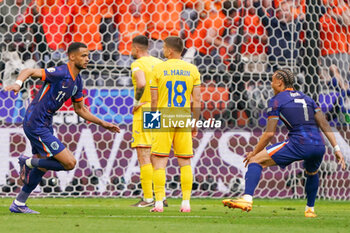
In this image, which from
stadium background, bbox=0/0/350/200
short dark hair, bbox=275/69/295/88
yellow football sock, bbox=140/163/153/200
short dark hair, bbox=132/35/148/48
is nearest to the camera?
short dark hair, bbox=275/69/295/88

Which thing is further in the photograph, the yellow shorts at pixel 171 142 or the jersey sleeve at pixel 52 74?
the yellow shorts at pixel 171 142

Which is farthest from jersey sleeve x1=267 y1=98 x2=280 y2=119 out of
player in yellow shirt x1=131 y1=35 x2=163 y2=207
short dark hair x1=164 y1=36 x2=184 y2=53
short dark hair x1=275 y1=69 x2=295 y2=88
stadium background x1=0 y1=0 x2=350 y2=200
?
stadium background x1=0 y1=0 x2=350 y2=200

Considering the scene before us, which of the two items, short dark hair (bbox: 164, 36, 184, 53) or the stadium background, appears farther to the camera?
the stadium background

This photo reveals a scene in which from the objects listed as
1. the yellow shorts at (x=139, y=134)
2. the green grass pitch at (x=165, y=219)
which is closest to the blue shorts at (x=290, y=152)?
the green grass pitch at (x=165, y=219)

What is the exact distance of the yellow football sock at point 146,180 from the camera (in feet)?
25.9

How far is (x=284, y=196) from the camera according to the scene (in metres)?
10.0

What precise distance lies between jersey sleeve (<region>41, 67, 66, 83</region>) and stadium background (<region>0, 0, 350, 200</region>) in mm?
2780

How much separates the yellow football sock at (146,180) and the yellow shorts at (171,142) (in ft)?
2.70

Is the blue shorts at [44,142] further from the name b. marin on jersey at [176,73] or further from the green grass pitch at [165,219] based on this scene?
the name b. marin on jersey at [176,73]

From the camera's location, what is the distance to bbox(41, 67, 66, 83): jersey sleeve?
6.71m

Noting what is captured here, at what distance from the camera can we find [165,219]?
20.3ft

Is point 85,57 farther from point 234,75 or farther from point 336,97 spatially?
point 336,97

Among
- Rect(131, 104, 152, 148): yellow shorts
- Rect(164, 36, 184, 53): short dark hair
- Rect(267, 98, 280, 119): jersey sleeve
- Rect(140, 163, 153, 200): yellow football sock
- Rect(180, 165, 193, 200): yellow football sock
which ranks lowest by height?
Rect(140, 163, 153, 200): yellow football sock

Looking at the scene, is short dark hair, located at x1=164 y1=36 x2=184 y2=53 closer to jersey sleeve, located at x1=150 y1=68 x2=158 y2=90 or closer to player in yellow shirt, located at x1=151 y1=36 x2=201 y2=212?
player in yellow shirt, located at x1=151 y1=36 x2=201 y2=212
